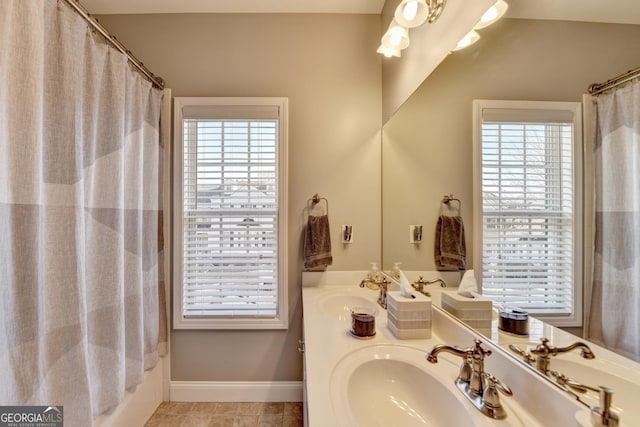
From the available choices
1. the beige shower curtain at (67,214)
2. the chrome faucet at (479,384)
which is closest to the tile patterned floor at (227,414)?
the beige shower curtain at (67,214)

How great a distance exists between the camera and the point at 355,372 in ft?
2.66

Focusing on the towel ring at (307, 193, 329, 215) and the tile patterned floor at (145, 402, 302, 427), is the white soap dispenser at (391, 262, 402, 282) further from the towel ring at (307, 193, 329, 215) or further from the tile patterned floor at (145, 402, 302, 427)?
the tile patterned floor at (145, 402, 302, 427)

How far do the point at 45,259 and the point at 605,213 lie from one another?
1.67 metres

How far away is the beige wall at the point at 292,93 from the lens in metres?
1.76

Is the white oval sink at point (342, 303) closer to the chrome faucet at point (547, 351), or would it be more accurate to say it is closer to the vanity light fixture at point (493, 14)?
the chrome faucet at point (547, 351)

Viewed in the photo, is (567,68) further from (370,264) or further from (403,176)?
(370,264)

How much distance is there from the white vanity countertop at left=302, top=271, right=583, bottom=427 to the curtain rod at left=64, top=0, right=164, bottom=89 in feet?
5.44

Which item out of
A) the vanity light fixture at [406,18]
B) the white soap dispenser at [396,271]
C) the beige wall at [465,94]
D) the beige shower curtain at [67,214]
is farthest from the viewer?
the white soap dispenser at [396,271]

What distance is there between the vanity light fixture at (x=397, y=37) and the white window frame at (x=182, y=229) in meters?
0.75

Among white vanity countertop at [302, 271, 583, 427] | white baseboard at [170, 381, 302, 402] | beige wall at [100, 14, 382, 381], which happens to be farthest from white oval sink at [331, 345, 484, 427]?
white baseboard at [170, 381, 302, 402]

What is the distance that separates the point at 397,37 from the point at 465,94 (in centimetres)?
65

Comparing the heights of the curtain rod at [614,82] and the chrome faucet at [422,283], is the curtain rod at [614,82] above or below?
above

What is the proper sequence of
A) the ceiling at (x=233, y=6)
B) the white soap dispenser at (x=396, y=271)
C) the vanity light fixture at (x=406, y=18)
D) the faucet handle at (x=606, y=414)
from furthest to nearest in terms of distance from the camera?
1. the ceiling at (x=233, y=6)
2. the white soap dispenser at (x=396, y=271)
3. the vanity light fixture at (x=406, y=18)
4. the faucet handle at (x=606, y=414)

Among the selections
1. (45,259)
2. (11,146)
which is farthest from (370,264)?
(11,146)
